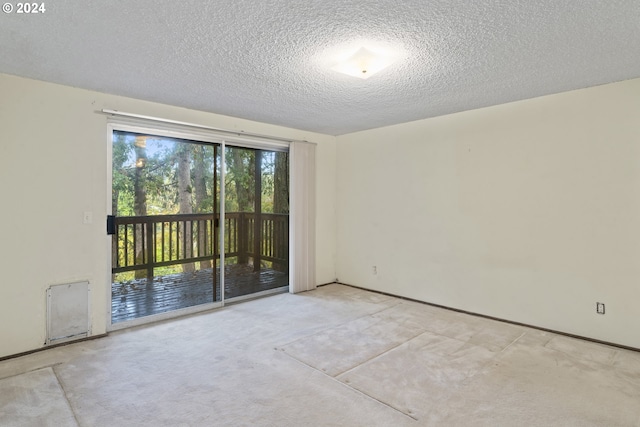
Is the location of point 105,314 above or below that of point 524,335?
above

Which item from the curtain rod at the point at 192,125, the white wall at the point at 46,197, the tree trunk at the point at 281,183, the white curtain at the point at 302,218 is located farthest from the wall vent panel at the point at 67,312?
the tree trunk at the point at 281,183

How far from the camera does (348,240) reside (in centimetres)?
527

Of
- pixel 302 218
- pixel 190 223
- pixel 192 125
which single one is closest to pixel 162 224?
pixel 190 223

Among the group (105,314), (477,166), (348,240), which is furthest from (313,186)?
(105,314)

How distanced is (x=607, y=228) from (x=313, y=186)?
3.44 m

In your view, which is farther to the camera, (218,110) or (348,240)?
(348,240)

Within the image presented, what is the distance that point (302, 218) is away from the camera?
16.0ft

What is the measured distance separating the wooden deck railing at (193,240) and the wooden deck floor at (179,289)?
0.17 m

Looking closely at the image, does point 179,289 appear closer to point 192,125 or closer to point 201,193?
point 201,193

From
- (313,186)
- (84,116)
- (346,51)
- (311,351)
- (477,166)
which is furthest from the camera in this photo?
(313,186)

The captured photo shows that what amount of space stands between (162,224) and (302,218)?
79.7 inches

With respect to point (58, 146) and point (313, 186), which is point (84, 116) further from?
point (313, 186)

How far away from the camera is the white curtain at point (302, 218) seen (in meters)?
4.80

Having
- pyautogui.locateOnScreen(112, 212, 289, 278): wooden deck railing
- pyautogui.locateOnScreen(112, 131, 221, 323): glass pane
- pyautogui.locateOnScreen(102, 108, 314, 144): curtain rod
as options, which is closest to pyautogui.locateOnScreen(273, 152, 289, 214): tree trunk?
pyautogui.locateOnScreen(112, 212, 289, 278): wooden deck railing
